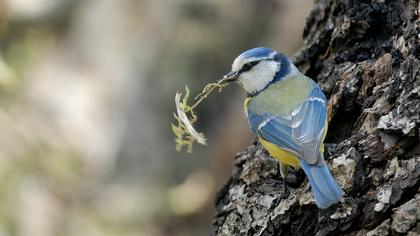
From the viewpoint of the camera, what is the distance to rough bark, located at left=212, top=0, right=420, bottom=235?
77.8 inches

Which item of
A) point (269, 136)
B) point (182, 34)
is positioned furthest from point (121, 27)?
point (269, 136)

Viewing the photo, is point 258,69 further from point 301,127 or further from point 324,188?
point 324,188

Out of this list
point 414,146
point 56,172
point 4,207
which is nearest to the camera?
point 414,146

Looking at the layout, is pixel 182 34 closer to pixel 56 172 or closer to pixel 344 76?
pixel 56 172

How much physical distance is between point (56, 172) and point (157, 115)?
0.90 meters

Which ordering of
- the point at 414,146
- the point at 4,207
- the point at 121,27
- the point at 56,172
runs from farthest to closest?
the point at 121,27, the point at 56,172, the point at 4,207, the point at 414,146

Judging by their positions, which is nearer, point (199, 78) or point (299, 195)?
point (299, 195)

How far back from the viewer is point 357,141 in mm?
2156

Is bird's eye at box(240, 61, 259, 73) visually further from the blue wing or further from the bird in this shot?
the blue wing

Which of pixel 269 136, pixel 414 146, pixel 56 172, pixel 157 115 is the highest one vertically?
pixel 157 115

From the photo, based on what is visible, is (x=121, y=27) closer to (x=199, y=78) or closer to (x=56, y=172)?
(x=199, y=78)

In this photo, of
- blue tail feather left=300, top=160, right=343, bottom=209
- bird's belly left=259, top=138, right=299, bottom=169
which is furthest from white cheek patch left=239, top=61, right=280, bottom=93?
blue tail feather left=300, top=160, right=343, bottom=209

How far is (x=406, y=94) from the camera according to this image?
6.84ft

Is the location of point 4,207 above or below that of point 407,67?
above
